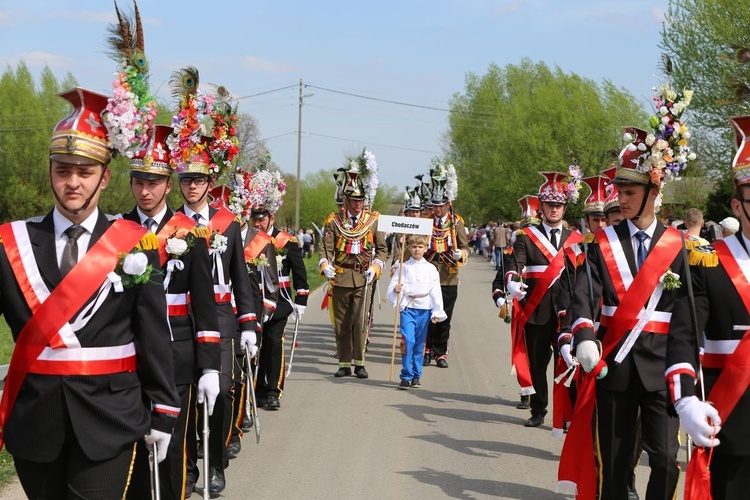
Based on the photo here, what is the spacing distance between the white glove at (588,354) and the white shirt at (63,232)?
3015 mm

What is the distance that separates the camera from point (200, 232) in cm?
616

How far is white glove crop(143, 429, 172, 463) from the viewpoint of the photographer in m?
4.51

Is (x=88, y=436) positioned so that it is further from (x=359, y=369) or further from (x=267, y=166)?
(x=359, y=369)

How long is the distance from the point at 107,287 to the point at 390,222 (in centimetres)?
887

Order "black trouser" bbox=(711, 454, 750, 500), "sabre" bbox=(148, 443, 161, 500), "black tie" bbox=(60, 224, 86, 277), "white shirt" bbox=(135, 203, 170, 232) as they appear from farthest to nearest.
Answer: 1. "white shirt" bbox=(135, 203, 170, 232)
2. "sabre" bbox=(148, 443, 161, 500)
3. "black trouser" bbox=(711, 454, 750, 500)
4. "black tie" bbox=(60, 224, 86, 277)

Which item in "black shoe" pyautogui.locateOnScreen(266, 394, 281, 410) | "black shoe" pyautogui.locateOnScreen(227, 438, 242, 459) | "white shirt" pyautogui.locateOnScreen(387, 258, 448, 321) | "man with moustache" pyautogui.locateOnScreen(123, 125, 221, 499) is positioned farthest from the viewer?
"white shirt" pyautogui.locateOnScreen(387, 258, 448, 321)

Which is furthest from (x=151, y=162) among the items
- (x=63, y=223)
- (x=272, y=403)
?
(x=272, y=403)

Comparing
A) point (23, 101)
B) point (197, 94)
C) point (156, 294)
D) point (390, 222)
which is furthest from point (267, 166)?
point (23, 101)

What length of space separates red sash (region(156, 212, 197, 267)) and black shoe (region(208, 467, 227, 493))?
1.98m

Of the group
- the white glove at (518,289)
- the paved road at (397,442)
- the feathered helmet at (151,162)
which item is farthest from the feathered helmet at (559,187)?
the feathered helmet at (151,162)

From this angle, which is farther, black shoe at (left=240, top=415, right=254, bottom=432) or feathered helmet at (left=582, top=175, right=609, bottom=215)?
black shoe at (left=240, top=415, right=254, bottom=432)

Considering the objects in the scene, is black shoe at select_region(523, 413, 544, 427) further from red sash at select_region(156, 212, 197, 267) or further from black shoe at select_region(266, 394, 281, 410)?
red sash at select_region(156, 212, 197, 267)

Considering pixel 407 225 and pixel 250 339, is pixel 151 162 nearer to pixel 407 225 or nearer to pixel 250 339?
pixel 250 339

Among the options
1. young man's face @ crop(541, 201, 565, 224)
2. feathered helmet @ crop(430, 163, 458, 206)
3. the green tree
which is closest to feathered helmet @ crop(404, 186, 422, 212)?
feathered helmet @ crop(430, 163, 458, 206)
